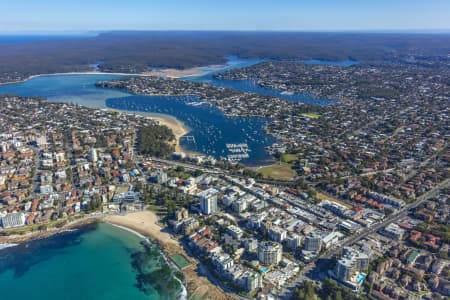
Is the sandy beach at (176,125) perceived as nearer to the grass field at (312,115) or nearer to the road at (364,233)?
the grass field at (312,115)

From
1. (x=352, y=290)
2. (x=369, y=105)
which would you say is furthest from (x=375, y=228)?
(x=369, y=105)

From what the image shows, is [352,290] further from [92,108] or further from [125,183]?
[92,108]

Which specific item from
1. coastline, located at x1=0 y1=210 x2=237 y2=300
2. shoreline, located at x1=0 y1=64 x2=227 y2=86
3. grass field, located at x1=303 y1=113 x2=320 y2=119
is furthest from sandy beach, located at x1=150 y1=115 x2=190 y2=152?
shoreline, located at x1=0 y1=64 x2=227 y2=86

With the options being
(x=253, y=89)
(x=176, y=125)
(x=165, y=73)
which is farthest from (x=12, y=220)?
(x=165, y=73)

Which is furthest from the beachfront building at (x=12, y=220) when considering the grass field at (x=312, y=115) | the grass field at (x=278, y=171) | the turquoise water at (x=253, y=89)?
the turquoise water at (x=253, y=89)

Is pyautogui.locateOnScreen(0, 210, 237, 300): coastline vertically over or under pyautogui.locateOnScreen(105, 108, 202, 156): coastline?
under

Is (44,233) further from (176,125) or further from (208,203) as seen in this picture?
(176,125)

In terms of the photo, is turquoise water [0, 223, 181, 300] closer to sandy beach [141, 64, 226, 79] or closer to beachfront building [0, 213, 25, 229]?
beachfront building [0, 213, 25, 229]
